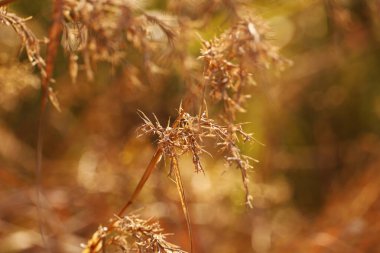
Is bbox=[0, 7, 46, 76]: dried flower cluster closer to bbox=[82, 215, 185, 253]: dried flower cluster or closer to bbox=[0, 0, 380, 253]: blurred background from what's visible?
bbox=[82, 215, 185, 253]: dried flower cluster

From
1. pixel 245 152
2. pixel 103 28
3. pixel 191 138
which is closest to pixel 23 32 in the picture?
pixel 103 28

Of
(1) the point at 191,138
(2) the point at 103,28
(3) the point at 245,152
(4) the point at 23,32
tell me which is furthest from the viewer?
(3) the point at 245,152

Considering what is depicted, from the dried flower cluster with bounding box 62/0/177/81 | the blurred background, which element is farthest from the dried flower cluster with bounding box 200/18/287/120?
the blurred background

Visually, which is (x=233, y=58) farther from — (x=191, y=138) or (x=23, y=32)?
(x=23, y=32)

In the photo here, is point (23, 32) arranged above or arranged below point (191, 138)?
above

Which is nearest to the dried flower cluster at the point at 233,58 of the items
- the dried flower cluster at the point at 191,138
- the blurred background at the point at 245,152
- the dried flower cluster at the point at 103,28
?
the dried flower cluster at the point at 191,138

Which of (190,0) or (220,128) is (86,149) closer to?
(190,0)

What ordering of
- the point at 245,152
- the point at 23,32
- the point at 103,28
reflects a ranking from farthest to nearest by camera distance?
the point at 245,152 → the point at 103,28 → the point at 23,32
